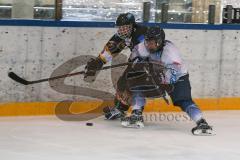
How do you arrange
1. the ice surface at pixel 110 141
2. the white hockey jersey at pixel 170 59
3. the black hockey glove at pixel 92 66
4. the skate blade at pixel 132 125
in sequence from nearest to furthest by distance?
the ice surface at pixel 110 141, the white hockey jersey at pixel 170 59, the skate blade at pixel 132 125, the black hockey glove at pixel 92 66

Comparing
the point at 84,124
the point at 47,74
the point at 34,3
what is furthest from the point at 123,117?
the point at 34,3

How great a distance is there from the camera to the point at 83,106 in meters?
6.33

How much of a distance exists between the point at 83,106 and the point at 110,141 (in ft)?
4.31

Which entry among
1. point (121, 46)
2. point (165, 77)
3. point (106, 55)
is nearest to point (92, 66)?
point (106, 55)

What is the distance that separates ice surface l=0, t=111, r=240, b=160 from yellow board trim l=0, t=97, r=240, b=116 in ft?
0.49

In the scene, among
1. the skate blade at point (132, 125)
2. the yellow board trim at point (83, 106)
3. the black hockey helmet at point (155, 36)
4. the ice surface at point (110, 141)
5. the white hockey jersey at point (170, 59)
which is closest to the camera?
the ice surface at point (110, 141)

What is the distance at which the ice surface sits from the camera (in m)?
4.57

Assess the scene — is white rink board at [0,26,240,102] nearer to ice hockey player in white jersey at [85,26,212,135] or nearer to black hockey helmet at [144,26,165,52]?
ice hockey player in white jersey at [85,26,212,135]

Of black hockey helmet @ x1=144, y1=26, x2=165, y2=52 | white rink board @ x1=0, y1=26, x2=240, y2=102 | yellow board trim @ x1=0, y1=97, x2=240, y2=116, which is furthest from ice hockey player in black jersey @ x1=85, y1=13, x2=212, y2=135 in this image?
white rink board @ x1=0, y1=26, x2=240, y2=102

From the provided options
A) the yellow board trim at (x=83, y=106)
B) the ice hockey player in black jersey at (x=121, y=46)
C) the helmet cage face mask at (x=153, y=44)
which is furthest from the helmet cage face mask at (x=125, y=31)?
the yellow board trim at (x=83, y=106)

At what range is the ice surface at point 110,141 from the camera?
457cm

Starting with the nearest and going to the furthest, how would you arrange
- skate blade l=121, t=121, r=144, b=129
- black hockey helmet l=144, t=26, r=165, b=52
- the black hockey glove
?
black hockey helmet l=144, t=26, r=165, b=52, skate blade l=121, t=121, r=144, b=129, the black hockey glove

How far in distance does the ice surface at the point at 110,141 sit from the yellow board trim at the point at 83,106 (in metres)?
0.15

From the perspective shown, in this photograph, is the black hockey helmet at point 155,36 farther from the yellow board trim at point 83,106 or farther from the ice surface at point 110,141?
the yellow board trim at point 83,106
